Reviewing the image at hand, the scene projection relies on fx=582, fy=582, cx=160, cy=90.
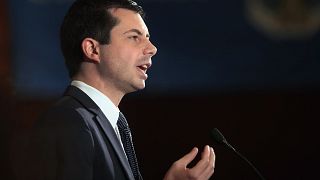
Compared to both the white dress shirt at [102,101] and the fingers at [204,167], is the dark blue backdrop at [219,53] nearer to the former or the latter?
the white dress shirt at [102,101]

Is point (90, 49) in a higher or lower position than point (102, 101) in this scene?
higher

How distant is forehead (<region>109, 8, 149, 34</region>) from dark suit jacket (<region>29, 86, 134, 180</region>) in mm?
186

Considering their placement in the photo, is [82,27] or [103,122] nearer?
[103,122]

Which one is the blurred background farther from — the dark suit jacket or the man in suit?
the dark suit jacket

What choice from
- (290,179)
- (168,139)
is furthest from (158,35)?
(290,179)

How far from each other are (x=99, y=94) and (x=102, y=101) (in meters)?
0.02

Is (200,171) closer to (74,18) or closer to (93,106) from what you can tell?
(93,106)

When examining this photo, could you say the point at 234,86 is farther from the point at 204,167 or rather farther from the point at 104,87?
the point at 204,167

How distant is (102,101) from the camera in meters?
1.12

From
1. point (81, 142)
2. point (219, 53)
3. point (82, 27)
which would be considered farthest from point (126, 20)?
point (219, 53)

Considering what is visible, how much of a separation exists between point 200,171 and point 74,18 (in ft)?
1.41

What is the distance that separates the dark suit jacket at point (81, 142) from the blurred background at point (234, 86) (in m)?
1.07

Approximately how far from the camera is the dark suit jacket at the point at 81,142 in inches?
35.9

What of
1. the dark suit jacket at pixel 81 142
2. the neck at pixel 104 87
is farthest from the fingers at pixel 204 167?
the neck at pixel 104 87
